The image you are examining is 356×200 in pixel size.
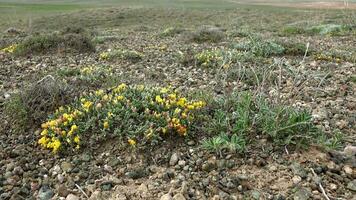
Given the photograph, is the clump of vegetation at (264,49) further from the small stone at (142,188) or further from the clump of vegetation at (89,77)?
the small stone at (142,188)

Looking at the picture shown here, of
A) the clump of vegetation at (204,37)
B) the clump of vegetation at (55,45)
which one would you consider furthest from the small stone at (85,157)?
the clump of vegetation at (204,37)

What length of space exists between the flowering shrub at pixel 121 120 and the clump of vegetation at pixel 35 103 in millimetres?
280

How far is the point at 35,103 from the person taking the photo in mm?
5332

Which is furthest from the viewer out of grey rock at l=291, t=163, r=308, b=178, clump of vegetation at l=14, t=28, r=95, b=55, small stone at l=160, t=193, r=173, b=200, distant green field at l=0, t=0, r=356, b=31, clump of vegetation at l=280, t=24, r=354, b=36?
distant green field at l=0, t=0, r=356, b=31

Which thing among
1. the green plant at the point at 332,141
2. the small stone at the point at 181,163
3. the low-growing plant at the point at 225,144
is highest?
the low-growing plant at the point at 225,144

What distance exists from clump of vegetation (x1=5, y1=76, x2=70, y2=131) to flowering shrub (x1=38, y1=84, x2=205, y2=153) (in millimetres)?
280

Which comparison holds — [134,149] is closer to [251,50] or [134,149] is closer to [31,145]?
[31,145]

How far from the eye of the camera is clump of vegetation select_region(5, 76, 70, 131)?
5164 mm

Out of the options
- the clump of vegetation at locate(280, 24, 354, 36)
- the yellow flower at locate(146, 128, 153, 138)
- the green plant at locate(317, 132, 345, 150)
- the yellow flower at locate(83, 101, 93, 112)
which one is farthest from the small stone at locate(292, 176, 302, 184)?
the clump of vegetation at locate(280, 24, 354, 36)

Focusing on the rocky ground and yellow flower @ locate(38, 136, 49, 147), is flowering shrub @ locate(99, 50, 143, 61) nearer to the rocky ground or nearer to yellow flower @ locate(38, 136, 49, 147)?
the rocky ground

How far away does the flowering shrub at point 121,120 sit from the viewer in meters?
4.58

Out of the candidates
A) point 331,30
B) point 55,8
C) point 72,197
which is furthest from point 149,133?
point 55,8

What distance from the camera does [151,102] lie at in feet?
16.2

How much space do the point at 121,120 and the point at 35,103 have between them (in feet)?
4.32
